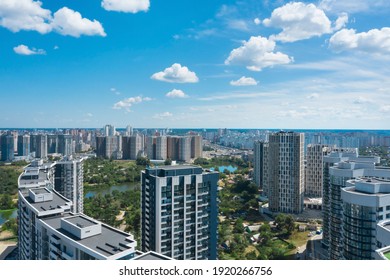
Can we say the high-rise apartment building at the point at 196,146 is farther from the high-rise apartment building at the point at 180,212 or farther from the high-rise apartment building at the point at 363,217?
the high-rise apartment building at the point at 363,217

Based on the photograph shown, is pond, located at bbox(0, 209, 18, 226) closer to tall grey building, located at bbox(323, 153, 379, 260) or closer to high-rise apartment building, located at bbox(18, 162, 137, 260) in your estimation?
high-rise apartment building, located at bbox(18, 162, 137, 260)

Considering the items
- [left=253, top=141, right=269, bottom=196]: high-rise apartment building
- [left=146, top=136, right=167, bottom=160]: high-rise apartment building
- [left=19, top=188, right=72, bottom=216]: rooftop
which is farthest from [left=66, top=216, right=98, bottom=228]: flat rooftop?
[left=146, top=136, right=167, bottom=160]: high-rise apartment building

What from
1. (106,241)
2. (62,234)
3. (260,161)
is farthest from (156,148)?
(106,241)

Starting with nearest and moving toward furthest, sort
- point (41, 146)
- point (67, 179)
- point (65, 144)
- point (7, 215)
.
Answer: point (67, 179) < point (7, 215) < point (41, 146) < point (65, 144)

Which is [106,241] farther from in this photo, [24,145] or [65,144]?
[65,144]

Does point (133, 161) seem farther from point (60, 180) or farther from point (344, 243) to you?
point (344, 243)
